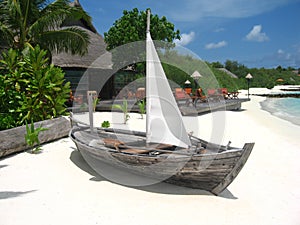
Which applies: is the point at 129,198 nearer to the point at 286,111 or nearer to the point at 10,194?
the point at 10,194

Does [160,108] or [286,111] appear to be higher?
[160,108]

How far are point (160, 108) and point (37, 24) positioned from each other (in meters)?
8.05

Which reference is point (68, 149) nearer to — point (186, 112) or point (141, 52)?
point (186, 112)

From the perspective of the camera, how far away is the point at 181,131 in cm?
457

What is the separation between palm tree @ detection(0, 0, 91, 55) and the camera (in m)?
10.0

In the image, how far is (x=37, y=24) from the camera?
1017cm

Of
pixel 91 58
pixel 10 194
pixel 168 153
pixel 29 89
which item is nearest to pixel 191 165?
pixel 168 153

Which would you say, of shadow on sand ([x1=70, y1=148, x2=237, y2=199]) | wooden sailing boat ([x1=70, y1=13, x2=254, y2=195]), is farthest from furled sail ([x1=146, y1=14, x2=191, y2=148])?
Result: shadow on sand ([x1=70, y1=148, x2=237, y2=199])

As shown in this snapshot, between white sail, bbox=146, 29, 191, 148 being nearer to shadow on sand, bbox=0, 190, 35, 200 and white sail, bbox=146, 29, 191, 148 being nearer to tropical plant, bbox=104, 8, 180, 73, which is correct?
shadow on sand, bbox=0, 190, 35, 200

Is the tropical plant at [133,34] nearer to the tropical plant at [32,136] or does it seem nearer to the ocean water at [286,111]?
the ocean water at [286,111]

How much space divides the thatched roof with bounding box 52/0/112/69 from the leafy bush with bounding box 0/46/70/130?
21.9 feet

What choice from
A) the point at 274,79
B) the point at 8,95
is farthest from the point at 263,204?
the point at 274,79

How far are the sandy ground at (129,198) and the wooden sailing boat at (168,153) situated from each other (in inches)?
13.3

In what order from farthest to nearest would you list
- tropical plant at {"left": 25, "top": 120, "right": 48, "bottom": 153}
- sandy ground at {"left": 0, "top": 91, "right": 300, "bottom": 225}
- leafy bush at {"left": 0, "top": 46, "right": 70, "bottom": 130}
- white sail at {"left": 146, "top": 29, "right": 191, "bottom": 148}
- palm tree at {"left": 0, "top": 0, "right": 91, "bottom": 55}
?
palm tree at {"left": 0, "top": 0, "right": 91, "bottom": 55} < leafy bush at {"left": 0, "top": 46, "right": 70, "bottom": 130} < tropical plant at {"left": 25, "top": 120, "right": 48, "bottom": 153} < white sail at {"left": 146, "top": 29, "right": 191, "bottom": 148} < sandy ground at {"left": 0, "top": 91, "right": 300, "bottom": 225}
